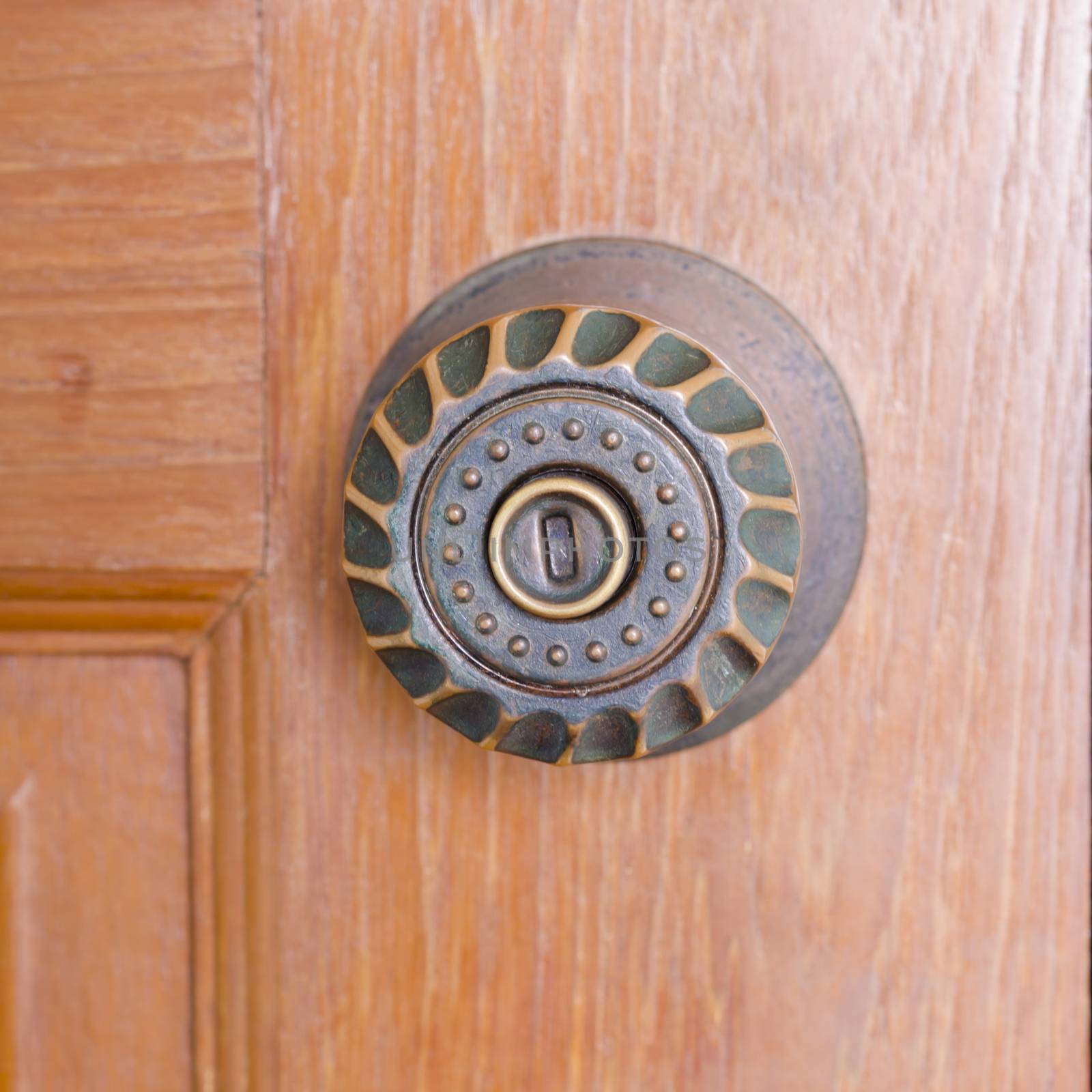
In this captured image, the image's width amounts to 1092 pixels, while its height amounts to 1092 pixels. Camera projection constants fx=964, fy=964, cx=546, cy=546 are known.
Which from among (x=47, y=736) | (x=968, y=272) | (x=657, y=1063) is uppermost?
(x=968, y=272)

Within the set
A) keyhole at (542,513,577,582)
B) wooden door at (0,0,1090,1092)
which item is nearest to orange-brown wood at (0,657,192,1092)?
wooden door at (0,0,1090,1092)

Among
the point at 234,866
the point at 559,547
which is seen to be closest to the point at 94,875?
the point at 234,866

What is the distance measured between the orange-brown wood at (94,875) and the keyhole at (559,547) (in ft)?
0.40

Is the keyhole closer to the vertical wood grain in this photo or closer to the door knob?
the door knob

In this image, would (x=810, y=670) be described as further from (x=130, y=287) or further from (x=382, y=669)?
(x=130, y=287)

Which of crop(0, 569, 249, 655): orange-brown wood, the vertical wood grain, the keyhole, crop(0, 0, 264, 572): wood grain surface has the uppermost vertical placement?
crop(0, 0, 264, 572): wood grain surface

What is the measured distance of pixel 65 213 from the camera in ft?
1.01

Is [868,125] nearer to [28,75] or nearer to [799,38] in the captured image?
[799,38]

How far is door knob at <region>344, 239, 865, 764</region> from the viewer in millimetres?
245

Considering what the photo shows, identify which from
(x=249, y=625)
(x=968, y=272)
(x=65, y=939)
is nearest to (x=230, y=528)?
(x=249, y=625)

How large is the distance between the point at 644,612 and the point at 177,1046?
0.68 feet

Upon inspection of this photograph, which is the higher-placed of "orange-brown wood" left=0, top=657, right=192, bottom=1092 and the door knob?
the door knob

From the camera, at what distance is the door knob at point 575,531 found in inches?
9.7

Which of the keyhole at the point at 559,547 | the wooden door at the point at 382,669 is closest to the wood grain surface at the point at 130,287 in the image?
the wooden door at the point at 382,669
